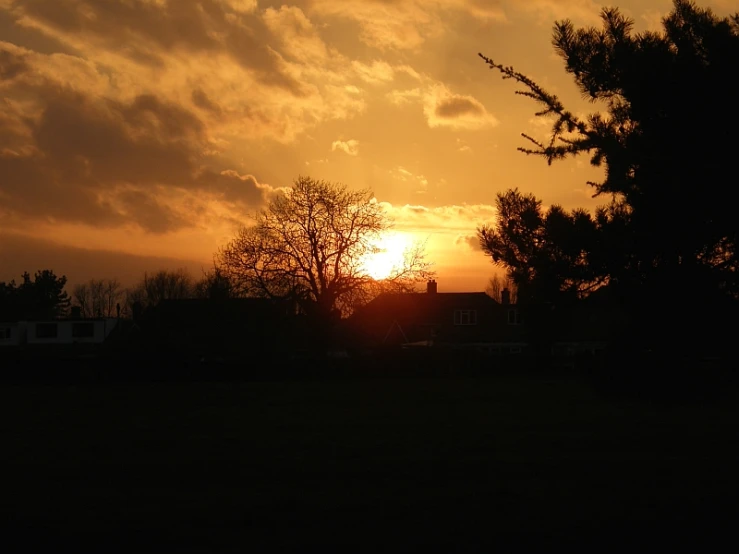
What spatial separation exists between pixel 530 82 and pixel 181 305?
57.5 m

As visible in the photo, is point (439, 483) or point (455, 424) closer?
point (439, 483)

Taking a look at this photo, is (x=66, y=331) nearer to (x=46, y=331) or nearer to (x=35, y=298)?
(x=46, y=331)

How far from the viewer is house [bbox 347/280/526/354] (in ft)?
234

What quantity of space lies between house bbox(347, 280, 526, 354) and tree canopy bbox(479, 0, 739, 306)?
61.0m

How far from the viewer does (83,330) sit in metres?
80.6

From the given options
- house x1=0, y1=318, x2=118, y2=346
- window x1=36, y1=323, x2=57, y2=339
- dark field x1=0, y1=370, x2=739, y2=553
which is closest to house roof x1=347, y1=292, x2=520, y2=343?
house x1=0, y1=318, x2=118, y2=346

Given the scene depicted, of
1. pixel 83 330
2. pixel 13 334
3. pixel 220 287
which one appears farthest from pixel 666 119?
pixel 13 334

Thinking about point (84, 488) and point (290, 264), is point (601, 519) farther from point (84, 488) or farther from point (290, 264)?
point (290, 264)

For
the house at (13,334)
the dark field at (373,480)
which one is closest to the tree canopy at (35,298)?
the house at (13,334)

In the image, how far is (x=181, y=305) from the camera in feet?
207

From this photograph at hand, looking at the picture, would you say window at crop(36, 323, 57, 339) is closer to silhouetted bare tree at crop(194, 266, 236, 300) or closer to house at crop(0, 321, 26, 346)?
house at crop(0, 321, 26, 346)

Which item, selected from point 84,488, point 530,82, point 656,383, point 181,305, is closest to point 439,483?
point 84,488

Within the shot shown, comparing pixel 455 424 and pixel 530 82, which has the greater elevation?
pixel 530 82

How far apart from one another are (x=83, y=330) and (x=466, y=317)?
38.5m
